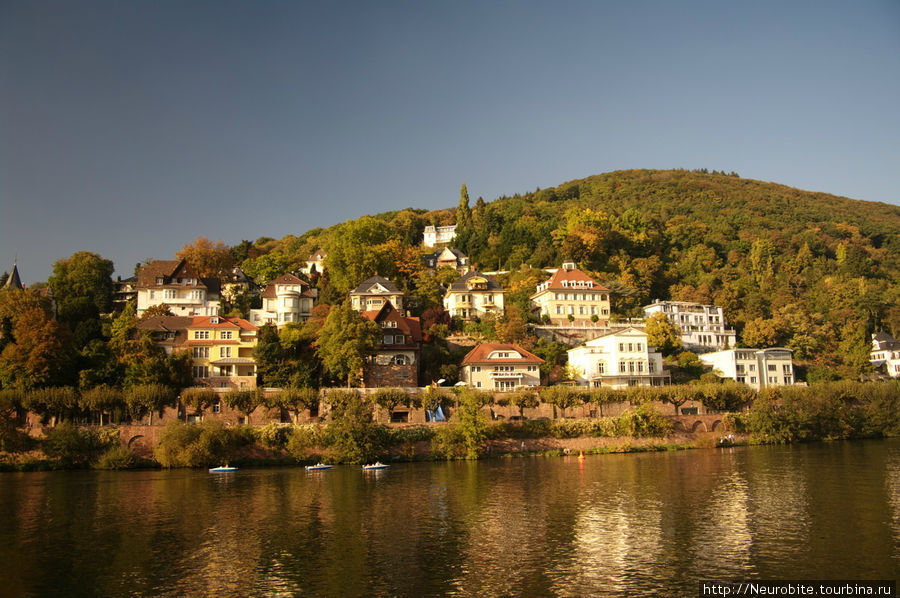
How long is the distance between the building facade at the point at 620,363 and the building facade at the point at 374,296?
2269 centimetres

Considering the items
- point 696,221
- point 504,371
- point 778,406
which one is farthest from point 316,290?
point 696,221

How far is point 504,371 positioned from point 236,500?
35.6 meters

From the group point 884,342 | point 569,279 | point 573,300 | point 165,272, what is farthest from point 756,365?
point 165,272

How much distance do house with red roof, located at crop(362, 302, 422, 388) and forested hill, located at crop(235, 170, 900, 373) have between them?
16317mm

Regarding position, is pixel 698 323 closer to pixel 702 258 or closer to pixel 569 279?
pixel 569 279

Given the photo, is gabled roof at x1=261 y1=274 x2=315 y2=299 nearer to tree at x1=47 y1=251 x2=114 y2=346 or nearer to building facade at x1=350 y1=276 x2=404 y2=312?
building facade at x1=350 y1=276 x2=404 y2=312

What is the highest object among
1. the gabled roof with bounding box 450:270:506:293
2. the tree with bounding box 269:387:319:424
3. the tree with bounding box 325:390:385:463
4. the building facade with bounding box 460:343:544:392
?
the gabled roof with bounding box 450:270:506:293

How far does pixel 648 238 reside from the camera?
111 m

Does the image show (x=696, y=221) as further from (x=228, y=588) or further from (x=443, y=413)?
(x=228, y=588)

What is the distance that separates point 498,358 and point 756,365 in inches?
1260

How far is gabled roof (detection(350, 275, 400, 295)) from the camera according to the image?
82.6 m

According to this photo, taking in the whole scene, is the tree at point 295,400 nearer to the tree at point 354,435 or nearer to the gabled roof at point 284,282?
the tree at point 354,435

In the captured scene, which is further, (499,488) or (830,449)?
(830,449)

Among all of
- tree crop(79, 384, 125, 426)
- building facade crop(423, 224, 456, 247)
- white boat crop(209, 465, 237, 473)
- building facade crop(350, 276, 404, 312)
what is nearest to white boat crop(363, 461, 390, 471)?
white boat crop(209, 465, 237, 473)
